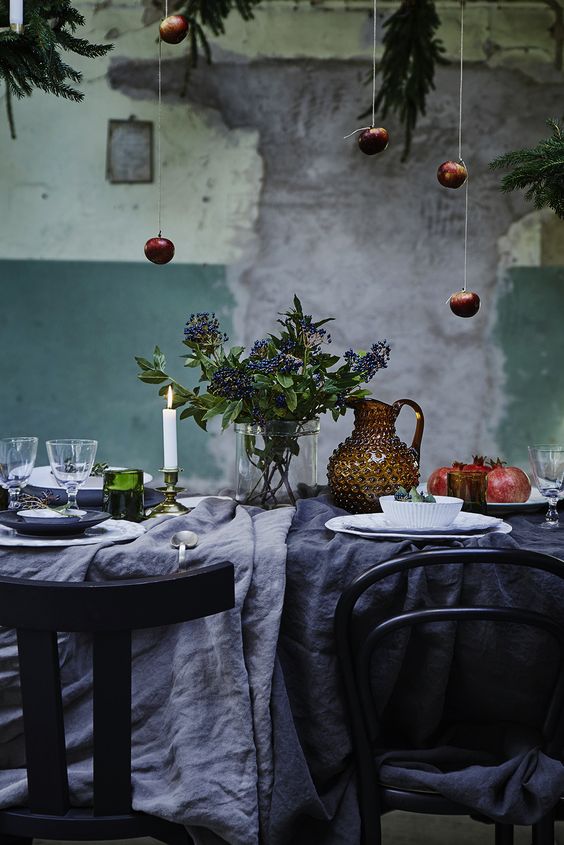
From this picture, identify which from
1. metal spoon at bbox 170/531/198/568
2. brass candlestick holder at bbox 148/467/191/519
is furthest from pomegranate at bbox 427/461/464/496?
metal spoon at bbox 170/531/198/568

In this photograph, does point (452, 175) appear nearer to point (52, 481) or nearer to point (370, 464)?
point (370, 464)

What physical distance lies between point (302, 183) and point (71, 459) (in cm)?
278

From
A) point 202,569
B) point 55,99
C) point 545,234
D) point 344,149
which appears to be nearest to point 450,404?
point 545,234

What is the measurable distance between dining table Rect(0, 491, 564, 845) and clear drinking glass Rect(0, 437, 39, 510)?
27 cm

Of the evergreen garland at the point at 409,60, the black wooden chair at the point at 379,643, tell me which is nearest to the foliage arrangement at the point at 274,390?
the black wooden chair at the point at 379,643

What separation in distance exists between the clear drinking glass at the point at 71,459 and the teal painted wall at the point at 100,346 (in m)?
2.49

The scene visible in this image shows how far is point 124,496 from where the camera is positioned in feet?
5.53

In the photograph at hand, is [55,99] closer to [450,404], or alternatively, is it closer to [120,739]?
[450,404]

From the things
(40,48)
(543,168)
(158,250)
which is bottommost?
(158,250)

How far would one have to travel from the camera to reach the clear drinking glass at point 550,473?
5.44ft

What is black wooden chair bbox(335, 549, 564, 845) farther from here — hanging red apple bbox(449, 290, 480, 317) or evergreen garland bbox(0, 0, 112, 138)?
evergreen garland bbox(0, 0, 112, 138)

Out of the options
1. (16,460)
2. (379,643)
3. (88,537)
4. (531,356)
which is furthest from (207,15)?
(379,643)

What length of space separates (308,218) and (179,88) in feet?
2.61

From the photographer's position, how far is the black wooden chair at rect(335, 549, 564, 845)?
125 cm
